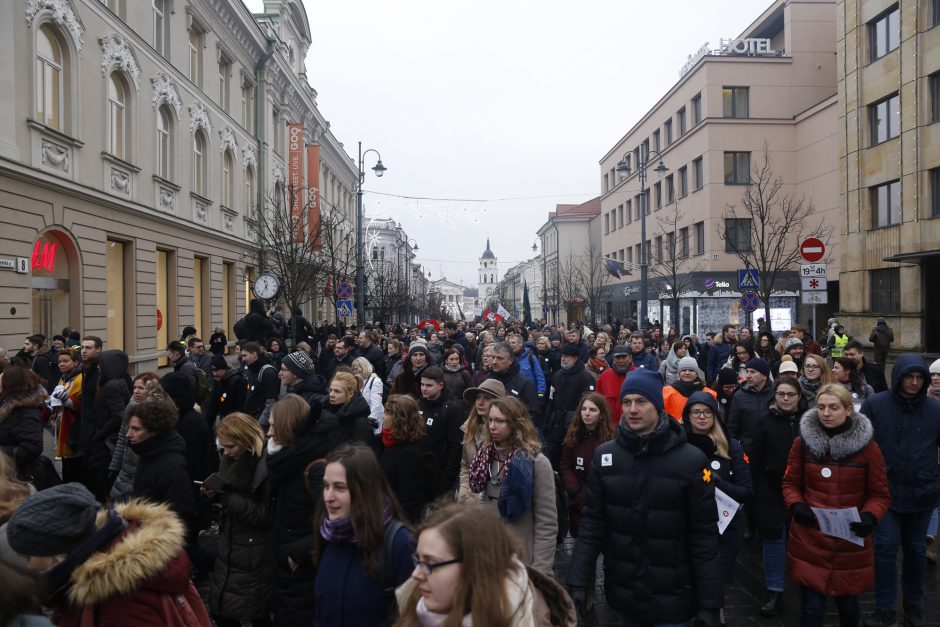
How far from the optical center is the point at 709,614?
360 cm

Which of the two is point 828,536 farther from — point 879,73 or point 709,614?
point 879,73

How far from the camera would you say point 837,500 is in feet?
15.4

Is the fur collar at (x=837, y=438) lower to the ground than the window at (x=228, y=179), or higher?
lower

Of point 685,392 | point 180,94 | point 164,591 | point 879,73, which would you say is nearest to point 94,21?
point 180,94

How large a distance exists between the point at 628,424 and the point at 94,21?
17.6 meters

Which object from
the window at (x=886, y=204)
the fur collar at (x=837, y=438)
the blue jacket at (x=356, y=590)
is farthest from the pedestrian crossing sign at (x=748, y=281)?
the blue jacket at (x=356, y=590)

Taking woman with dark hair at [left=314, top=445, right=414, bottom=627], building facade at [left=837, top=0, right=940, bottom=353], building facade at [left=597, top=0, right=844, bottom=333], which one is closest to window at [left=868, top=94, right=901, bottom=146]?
building facade at [left=837, top=0, right=940, bottom=353]

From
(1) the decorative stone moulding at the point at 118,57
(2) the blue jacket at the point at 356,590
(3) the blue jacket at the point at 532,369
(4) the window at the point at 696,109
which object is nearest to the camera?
(2) the blue jacket at the point at 356,590

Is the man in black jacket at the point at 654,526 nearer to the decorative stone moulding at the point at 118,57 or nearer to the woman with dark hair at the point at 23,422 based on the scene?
the woman with dark hair at the point at 23,422

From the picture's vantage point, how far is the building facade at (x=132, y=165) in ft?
46.1

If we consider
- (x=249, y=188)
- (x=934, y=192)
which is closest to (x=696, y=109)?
(x=934, y=192)

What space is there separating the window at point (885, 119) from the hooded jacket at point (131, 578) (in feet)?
102

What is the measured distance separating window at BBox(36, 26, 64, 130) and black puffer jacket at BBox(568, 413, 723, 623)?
1511cm

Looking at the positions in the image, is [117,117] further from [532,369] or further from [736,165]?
[736,165]
